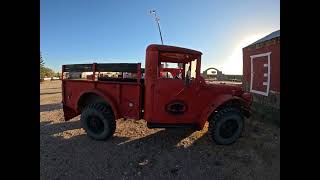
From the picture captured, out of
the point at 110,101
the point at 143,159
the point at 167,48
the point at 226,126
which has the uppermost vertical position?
the point at 167,48

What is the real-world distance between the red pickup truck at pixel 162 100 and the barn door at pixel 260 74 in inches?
131

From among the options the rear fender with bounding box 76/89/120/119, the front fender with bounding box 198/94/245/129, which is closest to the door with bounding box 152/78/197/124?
the front fender with bounding box 198/94/245/129

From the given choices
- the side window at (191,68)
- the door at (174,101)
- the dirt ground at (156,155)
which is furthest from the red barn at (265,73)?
the door at (174,101)

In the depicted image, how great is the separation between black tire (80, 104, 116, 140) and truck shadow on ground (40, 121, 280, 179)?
213mm

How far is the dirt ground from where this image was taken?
4344 mm

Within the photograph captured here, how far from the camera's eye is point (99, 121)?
624 cm

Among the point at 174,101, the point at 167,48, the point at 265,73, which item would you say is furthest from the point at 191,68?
the point at 265,73

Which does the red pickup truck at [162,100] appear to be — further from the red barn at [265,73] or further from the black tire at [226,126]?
the red barn at [265,73]

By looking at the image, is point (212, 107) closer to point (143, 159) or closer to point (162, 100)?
point (162, 100)

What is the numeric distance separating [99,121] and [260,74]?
7.10 m

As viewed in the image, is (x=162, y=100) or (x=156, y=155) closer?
(x=156, y=155)
